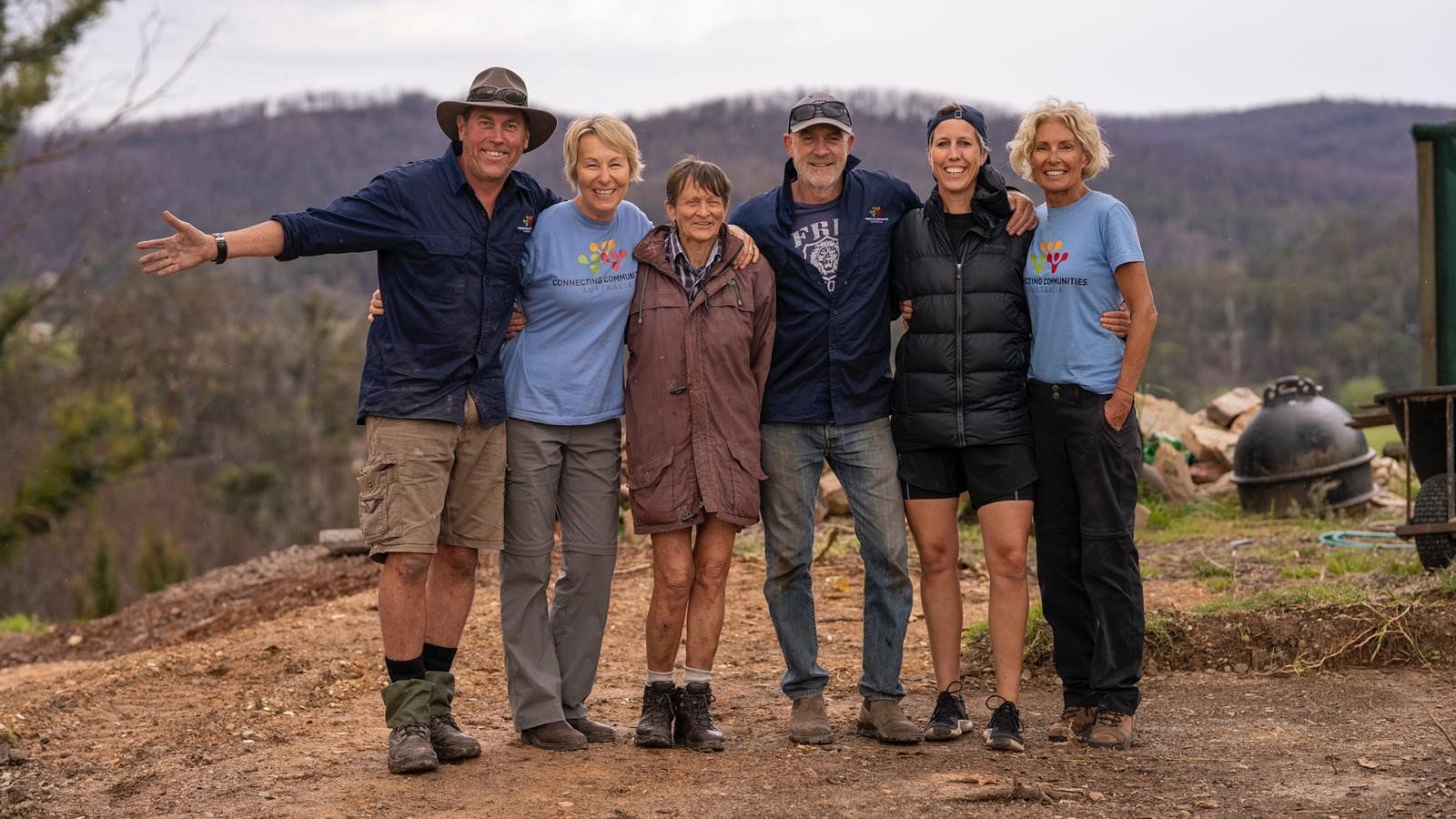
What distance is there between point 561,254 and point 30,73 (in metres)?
26.4

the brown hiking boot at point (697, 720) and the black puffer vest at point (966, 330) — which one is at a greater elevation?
the black puffer vest at point (966, 330)

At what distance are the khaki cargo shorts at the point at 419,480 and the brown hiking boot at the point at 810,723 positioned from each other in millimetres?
1230

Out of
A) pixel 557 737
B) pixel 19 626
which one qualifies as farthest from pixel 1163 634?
pixel 19 626

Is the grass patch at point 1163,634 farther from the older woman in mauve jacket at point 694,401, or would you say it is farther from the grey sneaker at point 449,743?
the grey sneaker at point 449,743

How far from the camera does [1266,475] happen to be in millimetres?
11375

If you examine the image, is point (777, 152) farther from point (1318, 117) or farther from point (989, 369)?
point (989, 369)

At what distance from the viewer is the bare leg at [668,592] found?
16.4ft

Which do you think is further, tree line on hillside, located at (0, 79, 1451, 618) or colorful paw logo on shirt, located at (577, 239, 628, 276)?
tree line on hillside, located at (0, 79, 1451, 618)

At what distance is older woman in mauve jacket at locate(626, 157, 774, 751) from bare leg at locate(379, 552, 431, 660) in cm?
72

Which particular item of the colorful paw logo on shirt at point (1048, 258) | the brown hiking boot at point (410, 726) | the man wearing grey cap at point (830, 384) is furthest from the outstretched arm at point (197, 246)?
the colorful paw logo on shirt at point (1048, 258)

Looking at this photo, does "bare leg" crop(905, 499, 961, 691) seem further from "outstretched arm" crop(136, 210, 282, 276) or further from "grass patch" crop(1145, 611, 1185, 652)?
"outstretched arm" crop(136, 210, 282, 276)

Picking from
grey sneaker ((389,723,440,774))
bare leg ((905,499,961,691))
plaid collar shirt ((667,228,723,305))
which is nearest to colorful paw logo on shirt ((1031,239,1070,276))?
bare leg ((905,499,961,691))

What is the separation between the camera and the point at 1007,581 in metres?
5.05

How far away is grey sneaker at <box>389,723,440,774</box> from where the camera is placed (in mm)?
4730
